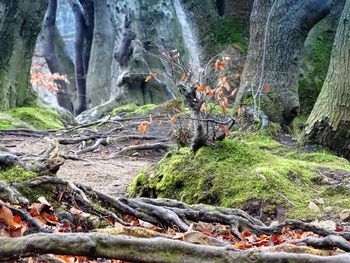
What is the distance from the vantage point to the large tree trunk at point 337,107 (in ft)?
18.9

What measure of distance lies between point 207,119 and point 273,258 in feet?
8.65

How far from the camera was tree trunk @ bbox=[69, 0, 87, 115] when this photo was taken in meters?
18.4

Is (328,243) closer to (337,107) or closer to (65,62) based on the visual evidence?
(337,107)

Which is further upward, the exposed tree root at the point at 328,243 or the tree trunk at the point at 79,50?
the tree trunk at the point at 79,50

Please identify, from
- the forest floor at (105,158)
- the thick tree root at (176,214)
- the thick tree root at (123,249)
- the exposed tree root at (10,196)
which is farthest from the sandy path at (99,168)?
the thick tree root at (123,249)

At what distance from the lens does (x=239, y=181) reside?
4.17m

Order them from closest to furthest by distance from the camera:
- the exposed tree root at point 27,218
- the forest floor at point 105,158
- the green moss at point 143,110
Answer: the exposed tree root at point 27,218 → the forest floor at point 105,158 → the green moss at point 143,110

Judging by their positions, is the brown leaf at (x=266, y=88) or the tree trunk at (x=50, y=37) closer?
the brown leaf at (x=266, y=88)

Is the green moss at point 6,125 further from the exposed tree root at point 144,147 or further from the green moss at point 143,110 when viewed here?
the green moss at point 143,110

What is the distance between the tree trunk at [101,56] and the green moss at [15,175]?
1407 cm

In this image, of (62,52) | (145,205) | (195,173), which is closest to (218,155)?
(195,173)

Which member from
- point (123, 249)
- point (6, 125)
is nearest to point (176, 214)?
point (123, 249)

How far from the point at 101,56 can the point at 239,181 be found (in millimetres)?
13199

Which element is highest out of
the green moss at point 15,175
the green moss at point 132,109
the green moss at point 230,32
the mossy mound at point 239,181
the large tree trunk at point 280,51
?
the green moss at point 230,32
